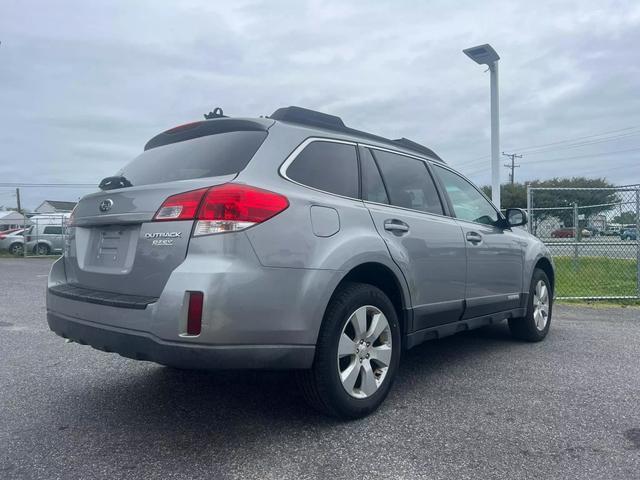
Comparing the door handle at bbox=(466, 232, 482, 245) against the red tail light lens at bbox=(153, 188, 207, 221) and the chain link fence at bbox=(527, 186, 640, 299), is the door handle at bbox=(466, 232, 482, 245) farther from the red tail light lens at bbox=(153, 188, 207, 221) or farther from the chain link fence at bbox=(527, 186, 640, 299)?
the chain link fence at bbox=(527, 186, 640, 299)

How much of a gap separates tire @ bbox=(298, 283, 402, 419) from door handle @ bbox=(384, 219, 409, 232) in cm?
43

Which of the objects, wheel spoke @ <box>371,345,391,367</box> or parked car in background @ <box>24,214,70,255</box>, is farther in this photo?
parked car in background @ <box>24,214,70,255</box>

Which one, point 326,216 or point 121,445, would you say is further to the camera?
point 326,216

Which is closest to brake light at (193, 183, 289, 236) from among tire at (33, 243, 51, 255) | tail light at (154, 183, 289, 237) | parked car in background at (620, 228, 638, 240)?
tail light at (154, 183, 289, 237)

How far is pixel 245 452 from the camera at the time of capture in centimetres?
287

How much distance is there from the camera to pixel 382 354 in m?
3.45

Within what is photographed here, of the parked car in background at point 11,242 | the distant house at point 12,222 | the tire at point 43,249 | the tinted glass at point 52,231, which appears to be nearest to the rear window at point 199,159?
the tinted glass at point 52,231

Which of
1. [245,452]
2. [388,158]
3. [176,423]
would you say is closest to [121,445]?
[176,423]

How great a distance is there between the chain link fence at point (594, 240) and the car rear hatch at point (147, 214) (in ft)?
21.7

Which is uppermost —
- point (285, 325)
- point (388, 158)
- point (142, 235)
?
point (388, 158)

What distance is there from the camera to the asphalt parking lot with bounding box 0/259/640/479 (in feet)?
8.91

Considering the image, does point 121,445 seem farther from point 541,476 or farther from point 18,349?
point 18,349

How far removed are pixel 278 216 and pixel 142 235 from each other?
2.44 feet

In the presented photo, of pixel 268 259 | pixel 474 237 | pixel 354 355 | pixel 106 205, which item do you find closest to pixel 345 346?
pixel 354 355
